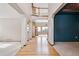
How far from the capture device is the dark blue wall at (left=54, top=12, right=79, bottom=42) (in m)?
11.2

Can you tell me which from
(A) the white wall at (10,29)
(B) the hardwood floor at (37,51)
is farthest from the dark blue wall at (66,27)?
(A) the white wall at (10,29)

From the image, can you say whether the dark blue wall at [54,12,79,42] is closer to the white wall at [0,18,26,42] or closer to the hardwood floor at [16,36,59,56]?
the hardwood floor at [16,36,59,56]

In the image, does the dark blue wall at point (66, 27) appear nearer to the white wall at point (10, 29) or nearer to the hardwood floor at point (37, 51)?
the hardwood floor at point (37, 51)

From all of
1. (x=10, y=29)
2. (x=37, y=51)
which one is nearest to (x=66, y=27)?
(x=10, y=29)

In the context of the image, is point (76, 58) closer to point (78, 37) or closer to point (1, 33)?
point (78, 37)

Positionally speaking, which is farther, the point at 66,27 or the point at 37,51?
the point at 66,27

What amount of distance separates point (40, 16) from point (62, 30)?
802cm

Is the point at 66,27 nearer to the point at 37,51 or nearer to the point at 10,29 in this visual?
the point at 10,29

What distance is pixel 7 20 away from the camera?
40.0 feet

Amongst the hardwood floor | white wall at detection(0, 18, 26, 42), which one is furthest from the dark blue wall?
white wall at detection(0, 18, 26, 42)

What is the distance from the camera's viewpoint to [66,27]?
448 inches

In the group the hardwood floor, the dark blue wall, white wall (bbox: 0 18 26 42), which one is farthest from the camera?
white wall (bbox: 0 18 26 42)

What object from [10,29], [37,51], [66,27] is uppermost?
[66,27]

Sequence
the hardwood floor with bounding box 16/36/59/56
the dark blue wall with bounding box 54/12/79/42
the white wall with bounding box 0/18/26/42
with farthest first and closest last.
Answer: the white wall with bounding box 0/18/26/42 < the dark blue wall with bounding box 54/12/79/42 < the hardwood floor with bounding box 16/36/59/56
